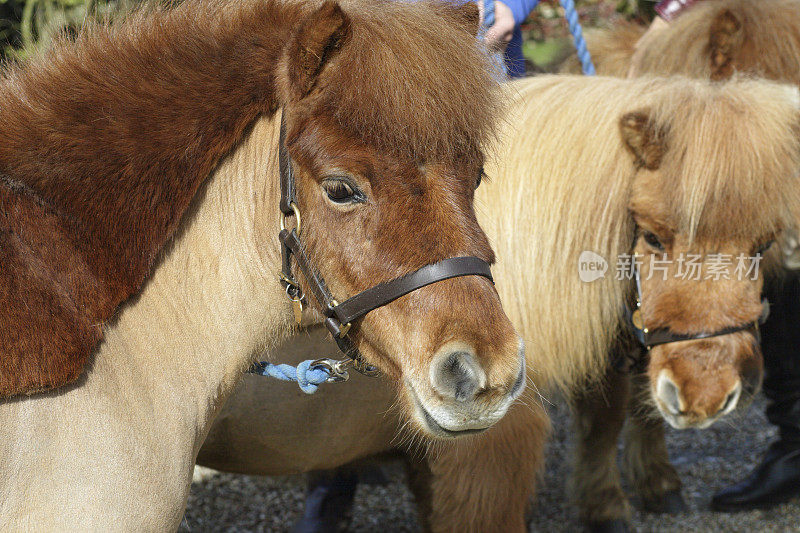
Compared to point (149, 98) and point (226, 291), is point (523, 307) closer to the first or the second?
point (226, 291)

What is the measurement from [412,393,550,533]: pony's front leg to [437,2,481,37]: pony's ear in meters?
1.20

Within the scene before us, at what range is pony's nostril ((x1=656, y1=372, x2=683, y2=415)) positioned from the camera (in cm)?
261

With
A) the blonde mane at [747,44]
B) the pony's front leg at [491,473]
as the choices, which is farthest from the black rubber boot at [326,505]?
the blonde mane at [747,44]

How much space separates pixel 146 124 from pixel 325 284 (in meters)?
0.51

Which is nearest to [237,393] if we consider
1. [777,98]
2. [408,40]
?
[408,40]

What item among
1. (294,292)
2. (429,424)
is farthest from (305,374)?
(429,424)

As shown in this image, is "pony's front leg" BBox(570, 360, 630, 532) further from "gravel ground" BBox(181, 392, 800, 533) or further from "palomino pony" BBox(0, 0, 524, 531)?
"palomino pony" BBox(0, 0, 524, 531)

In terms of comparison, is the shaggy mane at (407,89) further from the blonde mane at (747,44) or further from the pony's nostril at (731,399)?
the blonde mane at (747,44)

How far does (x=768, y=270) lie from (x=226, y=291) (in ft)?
8.41

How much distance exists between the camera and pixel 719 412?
8.52ft

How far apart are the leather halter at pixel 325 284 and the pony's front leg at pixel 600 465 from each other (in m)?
2.07

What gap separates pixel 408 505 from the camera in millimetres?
4180

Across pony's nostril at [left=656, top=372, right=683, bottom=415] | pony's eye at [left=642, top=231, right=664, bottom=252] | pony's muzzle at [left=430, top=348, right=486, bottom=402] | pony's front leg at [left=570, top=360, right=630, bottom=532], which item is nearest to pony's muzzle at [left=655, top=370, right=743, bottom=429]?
pony's nostril at [left=656, top=372, right=683, bottom=415]

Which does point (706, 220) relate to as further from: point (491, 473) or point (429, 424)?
point (429, 424)
